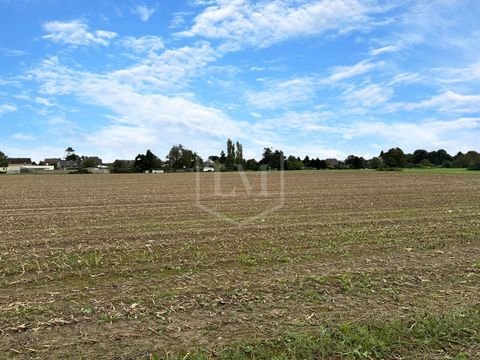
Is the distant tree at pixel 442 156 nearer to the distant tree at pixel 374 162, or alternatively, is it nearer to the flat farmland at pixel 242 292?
the distant tree at pixel 374 162

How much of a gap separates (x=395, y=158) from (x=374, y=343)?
110 meters

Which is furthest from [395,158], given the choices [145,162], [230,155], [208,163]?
[145,162]

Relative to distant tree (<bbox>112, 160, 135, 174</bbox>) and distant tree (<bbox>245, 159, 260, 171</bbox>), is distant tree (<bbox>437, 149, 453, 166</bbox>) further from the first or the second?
distant tree (<bbox>112, 160, 135, 174</bbox>)

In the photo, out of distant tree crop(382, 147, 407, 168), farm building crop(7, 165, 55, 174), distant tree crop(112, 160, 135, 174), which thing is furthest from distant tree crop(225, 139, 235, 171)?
farm building crop(7, 165, 55, 174)

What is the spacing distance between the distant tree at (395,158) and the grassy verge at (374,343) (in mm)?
109025

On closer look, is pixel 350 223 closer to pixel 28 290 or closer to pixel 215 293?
pixel 215 293

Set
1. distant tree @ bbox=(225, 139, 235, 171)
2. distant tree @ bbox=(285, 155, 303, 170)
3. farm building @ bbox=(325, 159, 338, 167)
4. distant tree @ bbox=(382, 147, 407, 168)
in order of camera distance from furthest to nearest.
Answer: farm building @ bbox=(325, 159, 338, 167) < distant tree @ bbox=(285, 155, 303, 170) < distant tree @ bbox=(225, 139, 235, 171) < distant tree @ bbox=(382, 147, 407, 168)

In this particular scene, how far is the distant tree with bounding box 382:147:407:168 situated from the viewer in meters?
105

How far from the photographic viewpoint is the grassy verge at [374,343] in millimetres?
3686

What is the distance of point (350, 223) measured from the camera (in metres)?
11.7

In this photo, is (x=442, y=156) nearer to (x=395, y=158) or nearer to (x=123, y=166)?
(x=395, y=158)

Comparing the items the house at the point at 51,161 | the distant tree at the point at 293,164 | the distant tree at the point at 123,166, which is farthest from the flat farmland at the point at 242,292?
the house at the point at 51,161

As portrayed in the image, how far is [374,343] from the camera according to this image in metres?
3.86

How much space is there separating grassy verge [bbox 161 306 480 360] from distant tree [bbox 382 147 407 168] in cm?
10903
